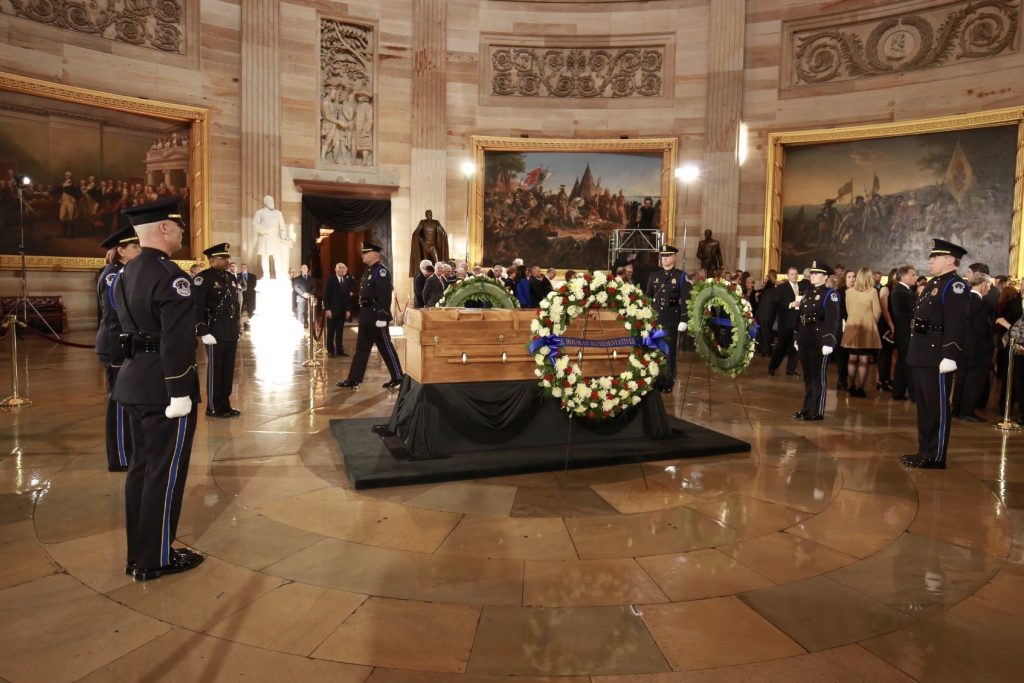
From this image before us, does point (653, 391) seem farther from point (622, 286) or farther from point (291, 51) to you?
point (291, 51)

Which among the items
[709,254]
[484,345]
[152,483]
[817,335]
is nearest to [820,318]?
[817,335]

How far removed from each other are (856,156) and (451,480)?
15.9 meters

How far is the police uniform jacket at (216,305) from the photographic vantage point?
7.52 metres

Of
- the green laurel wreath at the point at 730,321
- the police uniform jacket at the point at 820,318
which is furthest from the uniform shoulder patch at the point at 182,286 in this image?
the police uniform jacket at the point at 820,318

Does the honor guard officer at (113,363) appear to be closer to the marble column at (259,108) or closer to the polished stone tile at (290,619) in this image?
the polished stone tile at (290,619)

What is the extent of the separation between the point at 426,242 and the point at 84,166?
321 inches

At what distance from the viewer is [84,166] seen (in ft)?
51.6

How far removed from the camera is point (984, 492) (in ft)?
18.0

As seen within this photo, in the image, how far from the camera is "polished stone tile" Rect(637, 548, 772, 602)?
144 inches

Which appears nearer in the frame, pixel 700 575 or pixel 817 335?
pixel 700 575

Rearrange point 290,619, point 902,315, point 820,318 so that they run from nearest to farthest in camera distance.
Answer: point 290,619, point 820,318, point 902,315

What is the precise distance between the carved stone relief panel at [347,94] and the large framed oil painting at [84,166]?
10.3 feet

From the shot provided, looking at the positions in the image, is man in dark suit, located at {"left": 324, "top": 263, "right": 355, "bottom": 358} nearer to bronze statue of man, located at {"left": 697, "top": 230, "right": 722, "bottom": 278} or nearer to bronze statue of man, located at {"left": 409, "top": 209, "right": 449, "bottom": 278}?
bronze statue of man, located at {"left": 409, "top": 209, "right": 449, "bottom": 278}

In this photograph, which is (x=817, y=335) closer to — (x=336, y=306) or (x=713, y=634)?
(x=713, y=634)
